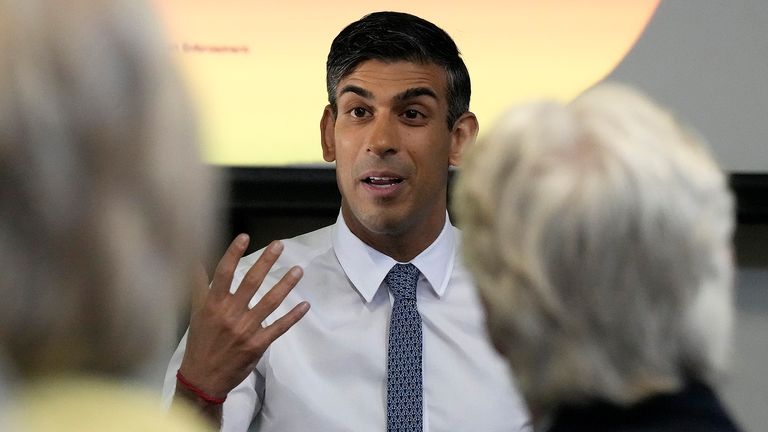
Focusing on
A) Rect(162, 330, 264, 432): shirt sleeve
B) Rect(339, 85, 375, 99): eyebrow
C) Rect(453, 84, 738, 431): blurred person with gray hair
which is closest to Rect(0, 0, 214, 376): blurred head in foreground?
Rect(453, 84, 738, 431): blurred person with gray hair

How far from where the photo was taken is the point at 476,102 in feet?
7.99

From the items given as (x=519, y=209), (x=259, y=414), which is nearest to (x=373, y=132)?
(x=259, y=414)

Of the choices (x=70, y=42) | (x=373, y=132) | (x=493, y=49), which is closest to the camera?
(x=70, y=42)

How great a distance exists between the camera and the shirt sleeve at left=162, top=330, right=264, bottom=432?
1.95m

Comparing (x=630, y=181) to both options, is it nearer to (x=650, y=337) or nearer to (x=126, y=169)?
(x=650, y=337)

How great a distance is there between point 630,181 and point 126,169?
1.41 feet

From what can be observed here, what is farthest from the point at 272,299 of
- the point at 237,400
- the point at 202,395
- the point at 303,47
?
the point at 303,47

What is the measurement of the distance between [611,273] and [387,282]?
3.92 feet

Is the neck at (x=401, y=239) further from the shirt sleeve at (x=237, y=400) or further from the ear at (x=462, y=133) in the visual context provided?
the shirt sleeve at (x=237, y=400)

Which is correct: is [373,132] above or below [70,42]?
below

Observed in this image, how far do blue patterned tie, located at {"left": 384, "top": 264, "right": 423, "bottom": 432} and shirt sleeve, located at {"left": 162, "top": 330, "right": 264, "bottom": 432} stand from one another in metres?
0.24

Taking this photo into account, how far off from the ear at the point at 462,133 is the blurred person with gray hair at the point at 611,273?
1.19 metres

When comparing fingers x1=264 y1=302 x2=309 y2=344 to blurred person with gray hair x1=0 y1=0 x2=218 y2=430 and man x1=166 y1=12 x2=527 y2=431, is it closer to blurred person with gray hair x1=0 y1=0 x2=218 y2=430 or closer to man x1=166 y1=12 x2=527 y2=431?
man x1=166 y1=12 x2=527 y2=431

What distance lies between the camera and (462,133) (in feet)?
7.23
